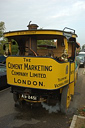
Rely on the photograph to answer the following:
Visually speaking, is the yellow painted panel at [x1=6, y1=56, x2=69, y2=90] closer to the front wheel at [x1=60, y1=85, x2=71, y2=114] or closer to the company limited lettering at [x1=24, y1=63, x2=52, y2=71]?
the company limited lettering at [x1=24, y1=63, x2=52, y2=71]

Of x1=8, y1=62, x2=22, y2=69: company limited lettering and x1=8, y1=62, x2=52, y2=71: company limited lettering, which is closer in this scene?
x1=8, y1=62, x2=52, y2=71: company limited lettering

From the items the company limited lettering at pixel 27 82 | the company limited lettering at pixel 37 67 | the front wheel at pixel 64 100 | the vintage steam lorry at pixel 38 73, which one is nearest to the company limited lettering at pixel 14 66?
the vintage steam lorry at pixel 38 73

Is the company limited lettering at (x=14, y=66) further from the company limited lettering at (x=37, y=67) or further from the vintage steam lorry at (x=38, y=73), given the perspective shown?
the company limited lettering at (x=37, y=67)

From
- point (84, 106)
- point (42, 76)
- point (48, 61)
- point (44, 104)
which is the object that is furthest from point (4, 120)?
point (84, 106)

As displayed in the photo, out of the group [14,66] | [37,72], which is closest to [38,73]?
[37,72]

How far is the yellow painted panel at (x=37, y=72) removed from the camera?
3701 millimetres

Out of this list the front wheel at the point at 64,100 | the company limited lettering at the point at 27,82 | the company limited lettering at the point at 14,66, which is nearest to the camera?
the company limited lettering at the point at 27,82

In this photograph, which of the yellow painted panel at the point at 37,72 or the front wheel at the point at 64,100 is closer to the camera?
the yellow painted panel at the point at 37,72

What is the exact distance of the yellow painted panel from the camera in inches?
146

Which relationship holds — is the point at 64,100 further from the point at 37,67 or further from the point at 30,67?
the point at 30,67

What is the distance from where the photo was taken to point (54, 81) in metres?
3.72

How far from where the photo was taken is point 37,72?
385 centimetres

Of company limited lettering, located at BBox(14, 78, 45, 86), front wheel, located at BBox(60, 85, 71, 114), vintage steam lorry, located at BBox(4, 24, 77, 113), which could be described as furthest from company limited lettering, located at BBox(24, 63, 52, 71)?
front wheel, located at BBox(60, 85, 71, 114)

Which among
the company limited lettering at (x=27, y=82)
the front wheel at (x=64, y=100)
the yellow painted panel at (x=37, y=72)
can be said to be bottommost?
the front wheel at (x=64, y=100)
